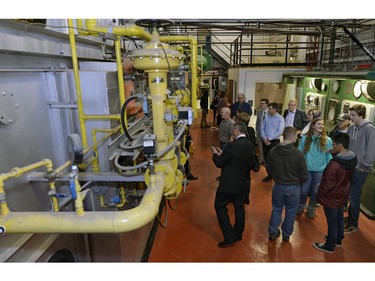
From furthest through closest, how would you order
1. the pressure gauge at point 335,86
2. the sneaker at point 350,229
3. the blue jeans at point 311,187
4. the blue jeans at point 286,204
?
the pressure gauge at point 335,86, the blue jeans at point 311,187, the sneaker at point 350,229, the blue jeans at point 286,204

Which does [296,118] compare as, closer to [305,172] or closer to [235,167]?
[305,172]

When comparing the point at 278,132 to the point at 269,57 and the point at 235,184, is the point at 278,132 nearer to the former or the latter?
the point at 235,184

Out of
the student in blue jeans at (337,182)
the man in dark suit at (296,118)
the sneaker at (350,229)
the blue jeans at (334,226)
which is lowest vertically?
the sneaker at (350,229)

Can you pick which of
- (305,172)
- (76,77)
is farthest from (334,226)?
(76,77)

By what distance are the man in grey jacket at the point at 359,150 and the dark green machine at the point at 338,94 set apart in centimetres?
52

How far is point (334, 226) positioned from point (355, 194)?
2.47 feet

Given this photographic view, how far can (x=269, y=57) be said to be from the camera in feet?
37.0

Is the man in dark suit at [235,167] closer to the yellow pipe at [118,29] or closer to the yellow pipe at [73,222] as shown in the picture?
the yellow pipe at [118,29]

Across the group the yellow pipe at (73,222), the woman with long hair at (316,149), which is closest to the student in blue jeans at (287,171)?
the woman with long hair at (316,149)

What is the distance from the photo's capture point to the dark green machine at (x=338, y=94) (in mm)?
3898

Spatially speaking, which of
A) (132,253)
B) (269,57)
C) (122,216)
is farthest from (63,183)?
(269,57)

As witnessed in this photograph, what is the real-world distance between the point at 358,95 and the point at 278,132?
4.45ft

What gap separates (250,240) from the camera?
3463mm

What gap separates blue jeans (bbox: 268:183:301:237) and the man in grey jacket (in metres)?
0.83
